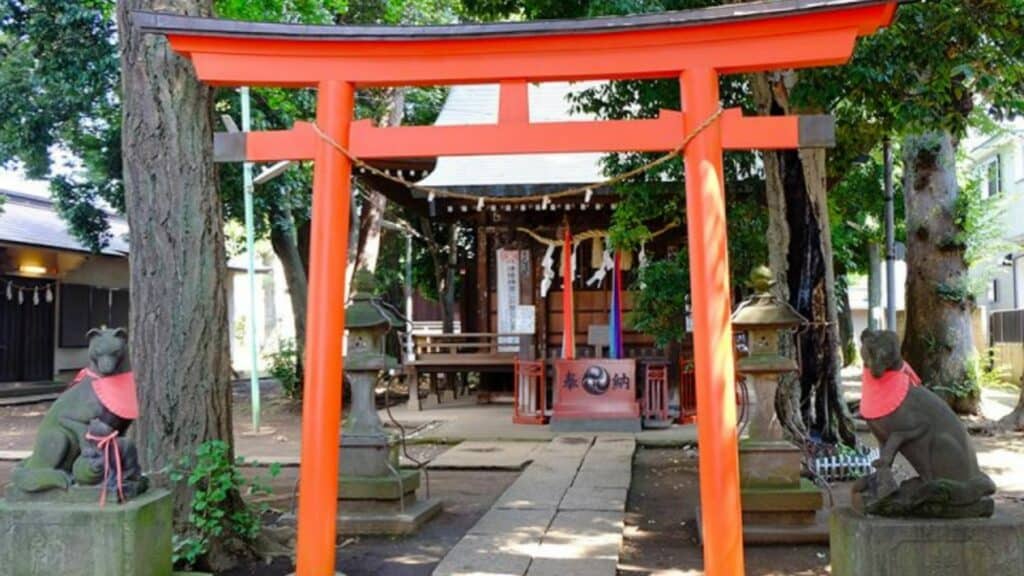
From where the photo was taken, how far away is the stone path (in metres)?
5.35

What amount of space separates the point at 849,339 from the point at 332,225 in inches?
901

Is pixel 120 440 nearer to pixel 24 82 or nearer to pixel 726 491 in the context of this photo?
pixel 726 491

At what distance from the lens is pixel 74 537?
4.13m

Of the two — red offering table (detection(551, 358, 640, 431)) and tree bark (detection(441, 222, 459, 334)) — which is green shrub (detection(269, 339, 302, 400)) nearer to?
tree bark (detection(441, 222, 459, 334))

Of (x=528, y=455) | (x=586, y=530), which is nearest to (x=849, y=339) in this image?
(x=528, y=455)

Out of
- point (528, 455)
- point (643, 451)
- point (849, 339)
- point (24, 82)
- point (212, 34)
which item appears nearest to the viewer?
point (212, 34)

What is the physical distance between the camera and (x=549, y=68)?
4.85 meters

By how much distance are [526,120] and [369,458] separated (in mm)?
3255

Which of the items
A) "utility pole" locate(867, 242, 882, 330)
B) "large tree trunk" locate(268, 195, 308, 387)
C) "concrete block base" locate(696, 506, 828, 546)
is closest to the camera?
"concrete block base" locate(696, 506, 828, 546)

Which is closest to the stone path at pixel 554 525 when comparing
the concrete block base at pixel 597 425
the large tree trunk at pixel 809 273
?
the concrete block base at pixel 597 425

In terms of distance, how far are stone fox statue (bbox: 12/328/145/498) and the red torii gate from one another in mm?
968

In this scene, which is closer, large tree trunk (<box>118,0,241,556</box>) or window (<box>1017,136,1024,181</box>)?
large tree trunk (<box>118,0,241,556</box>)

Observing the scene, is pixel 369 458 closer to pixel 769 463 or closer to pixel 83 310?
pixel 769 463

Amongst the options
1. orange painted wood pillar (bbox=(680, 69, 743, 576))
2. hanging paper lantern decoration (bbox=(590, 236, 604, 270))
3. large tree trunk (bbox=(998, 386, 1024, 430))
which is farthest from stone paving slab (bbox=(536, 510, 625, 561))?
large tree trunk (bbox=(998, 386, 1024, 430))
